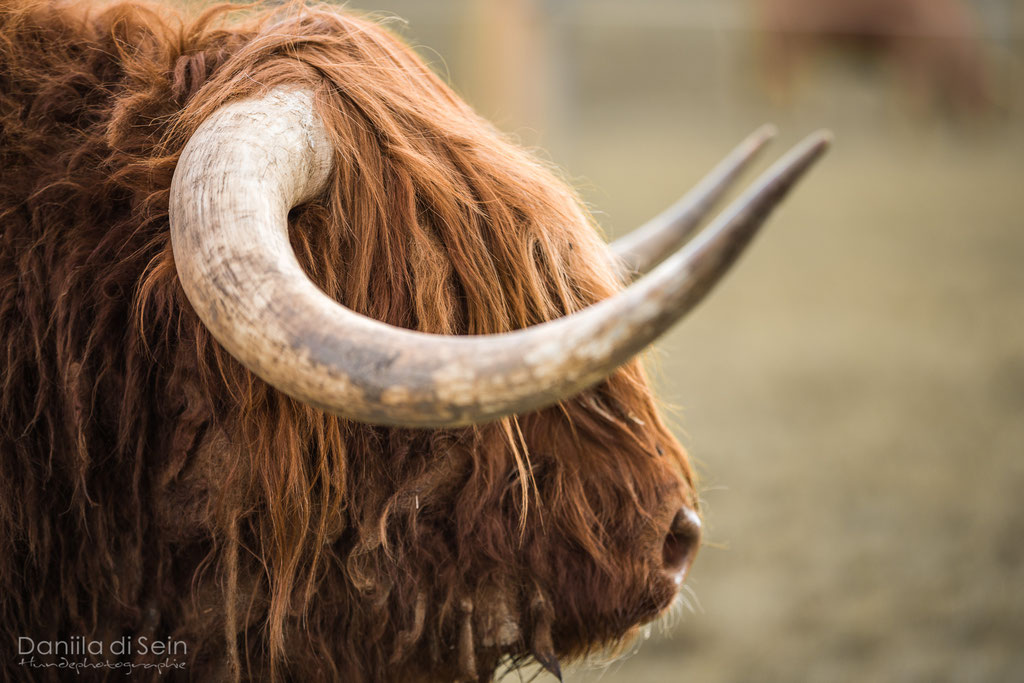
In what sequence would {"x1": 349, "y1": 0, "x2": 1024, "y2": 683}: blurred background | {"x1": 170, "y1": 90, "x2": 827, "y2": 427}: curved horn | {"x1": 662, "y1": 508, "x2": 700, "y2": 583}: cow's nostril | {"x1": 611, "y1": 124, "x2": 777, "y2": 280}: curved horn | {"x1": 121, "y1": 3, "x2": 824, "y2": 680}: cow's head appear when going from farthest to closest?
{"x1": 349, "y1": 0, "x2": 1024, "y2": 683}: blurred background → {"x1": 611, "y1": 124, "x2": 777, "y2": 280}: curved horn → {"x1": 662, "y1": 508, "x2": 700, "y2": 583}: cow's nostril → {"x1": 121, "y1": 3, "x2": 824, "y2": 680}: cow's head → {"x1": 170, "y1": 90, "x2": 827, "y2": 427}: curved horn

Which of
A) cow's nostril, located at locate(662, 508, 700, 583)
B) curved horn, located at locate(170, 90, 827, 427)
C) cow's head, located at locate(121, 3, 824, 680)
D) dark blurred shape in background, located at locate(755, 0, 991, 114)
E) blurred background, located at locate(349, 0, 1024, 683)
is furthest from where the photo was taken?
dark blurred shape in background, located at locate(755, 0, 991, 114)

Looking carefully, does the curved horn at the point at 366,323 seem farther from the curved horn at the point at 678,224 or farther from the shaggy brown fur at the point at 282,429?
the curved horn at the point at 678,224

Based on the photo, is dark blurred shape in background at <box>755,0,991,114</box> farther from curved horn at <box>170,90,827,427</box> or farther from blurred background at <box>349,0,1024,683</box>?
curved horn at <box>170,90,827,427</box>

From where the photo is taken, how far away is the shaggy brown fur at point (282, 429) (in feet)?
4.43

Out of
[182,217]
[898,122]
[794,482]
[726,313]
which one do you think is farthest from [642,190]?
[182,217]

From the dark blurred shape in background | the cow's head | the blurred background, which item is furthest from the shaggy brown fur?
the dark blurred shape in background

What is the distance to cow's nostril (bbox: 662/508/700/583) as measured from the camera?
1538mm

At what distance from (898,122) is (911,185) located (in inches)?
171

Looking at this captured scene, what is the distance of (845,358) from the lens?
5.31 m

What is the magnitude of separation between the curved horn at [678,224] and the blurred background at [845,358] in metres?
0.15

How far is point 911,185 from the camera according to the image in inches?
382

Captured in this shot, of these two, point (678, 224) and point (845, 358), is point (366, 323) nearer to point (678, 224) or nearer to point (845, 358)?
point (678, 224)

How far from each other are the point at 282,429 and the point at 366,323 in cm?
42

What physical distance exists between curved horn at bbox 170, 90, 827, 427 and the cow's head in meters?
0.11
